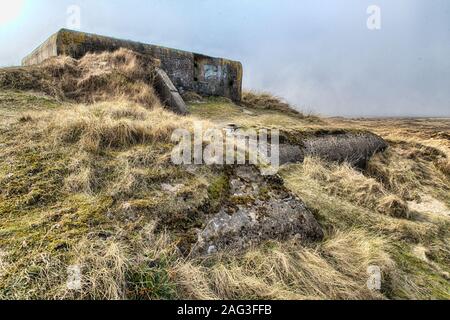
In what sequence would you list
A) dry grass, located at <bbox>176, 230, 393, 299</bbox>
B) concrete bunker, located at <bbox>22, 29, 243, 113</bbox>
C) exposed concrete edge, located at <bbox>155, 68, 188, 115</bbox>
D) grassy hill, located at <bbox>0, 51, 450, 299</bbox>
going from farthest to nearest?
concrete bunker, located at <bbox>22, 29, 243, 113</bbox> → exposed concrete edge, located at <bbox>155, 68, 188, 115</bbox> → dry grass, located at <bbox>176, 230, 393, 299</bbox> → grassy hill, located at <bbox>0, 51, 450, 299</bbox>

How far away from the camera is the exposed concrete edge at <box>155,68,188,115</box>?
27.2 ft

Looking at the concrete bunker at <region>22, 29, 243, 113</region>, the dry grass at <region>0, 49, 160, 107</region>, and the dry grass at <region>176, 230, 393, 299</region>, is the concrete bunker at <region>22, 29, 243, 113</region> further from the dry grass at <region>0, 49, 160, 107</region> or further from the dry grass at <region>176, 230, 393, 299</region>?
the dry grass at <region>176, 230, 393, 299</region>

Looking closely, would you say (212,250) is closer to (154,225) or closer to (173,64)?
(154,225)

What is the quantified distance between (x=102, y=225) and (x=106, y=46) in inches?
299

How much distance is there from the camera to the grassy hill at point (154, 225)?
8.48 feet

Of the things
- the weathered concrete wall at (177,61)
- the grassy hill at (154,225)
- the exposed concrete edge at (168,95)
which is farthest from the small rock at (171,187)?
the weathered concrete wall at (177,61)

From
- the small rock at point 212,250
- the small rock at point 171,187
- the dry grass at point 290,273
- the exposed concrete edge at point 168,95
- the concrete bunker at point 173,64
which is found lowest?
the dry grass at point 290,273

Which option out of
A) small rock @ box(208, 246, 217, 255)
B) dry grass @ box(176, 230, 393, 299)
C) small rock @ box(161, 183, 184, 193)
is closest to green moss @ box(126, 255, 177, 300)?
dry grass @ box(176, 230, 393, 299)

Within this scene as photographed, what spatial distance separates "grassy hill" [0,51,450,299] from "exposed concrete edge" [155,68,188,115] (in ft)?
8.70

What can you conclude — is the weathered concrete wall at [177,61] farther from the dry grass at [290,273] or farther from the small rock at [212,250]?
the dry grass at [290,273]

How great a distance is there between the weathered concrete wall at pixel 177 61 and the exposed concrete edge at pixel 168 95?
5.20 feet

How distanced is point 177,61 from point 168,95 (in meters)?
2.71
